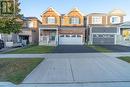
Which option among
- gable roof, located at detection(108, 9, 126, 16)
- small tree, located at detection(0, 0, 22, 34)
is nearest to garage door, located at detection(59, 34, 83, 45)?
gable roof, located at detection(108, 9, 126, 16)

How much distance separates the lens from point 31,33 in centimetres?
5547

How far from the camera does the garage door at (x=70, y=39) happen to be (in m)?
53.7

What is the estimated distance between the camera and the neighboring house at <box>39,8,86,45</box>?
52.6 m

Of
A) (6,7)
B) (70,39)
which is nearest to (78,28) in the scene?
(70,39)

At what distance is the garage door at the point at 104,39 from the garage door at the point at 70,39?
327cm

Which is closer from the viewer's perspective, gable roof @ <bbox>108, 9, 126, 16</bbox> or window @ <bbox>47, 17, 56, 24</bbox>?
window @ <bbox>47, 17, 56, 24</bbox>

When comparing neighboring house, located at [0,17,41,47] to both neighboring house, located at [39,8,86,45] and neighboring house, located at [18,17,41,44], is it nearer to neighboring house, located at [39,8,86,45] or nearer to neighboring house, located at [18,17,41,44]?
neighboring house, located at [18,17,41,44]

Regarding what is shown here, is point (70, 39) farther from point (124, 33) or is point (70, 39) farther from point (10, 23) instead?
point (10, 23)

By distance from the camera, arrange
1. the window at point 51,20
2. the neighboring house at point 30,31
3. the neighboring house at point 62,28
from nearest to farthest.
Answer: the neighboring house at point 62,28 < the neighboring house at point 30,31 < the window at point 51,20

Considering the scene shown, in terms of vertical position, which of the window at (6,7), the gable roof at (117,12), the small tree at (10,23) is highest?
the gable roof at (117,12)

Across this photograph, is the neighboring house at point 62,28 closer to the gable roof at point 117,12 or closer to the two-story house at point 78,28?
the two-story house at point 78,28

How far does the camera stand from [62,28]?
54.2 m

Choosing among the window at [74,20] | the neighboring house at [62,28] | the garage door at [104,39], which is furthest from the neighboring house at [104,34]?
the window at [74,20]

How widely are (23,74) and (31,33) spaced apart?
142 feet
